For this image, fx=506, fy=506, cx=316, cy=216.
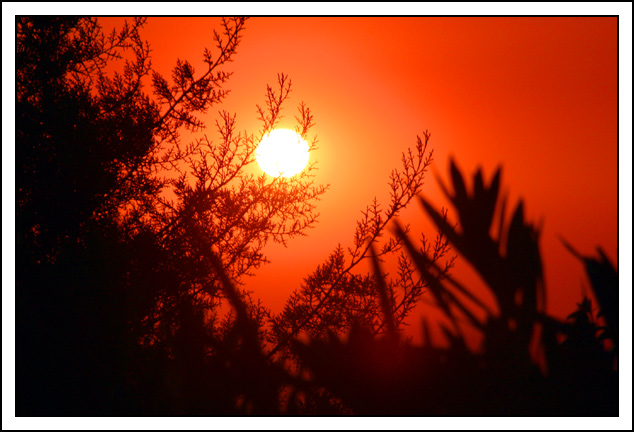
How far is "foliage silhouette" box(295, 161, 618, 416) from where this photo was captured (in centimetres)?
47

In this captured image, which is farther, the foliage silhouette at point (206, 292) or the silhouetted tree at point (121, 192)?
the silhouetted tree at point (121, 192)

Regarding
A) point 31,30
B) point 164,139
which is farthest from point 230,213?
point 31,30

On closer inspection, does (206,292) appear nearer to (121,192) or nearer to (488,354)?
(121,192)

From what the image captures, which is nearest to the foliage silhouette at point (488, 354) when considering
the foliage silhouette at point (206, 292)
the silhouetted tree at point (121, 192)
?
the foliage silhouette at point (206, 292)

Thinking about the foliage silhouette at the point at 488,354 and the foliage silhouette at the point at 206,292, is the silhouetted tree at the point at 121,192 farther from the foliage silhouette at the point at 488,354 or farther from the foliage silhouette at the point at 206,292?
the foliage silhouette at the point at 488,354

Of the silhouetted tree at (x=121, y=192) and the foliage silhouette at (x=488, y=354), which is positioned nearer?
the foliage silhouette at (x=488, y=354)

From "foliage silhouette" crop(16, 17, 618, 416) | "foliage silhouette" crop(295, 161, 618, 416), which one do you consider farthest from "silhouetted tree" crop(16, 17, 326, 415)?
"foliage silhouette" crop(295, 161, 618, 416)

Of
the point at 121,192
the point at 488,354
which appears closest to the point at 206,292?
the point at 121,192

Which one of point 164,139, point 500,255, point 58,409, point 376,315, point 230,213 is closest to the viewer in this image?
point 500,255

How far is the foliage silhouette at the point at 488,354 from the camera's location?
468 mm

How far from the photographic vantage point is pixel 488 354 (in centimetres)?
49

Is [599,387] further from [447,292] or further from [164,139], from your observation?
[164,139]

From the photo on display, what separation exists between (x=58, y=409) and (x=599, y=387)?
1874 millimetres

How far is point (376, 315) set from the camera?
16.5 feet
